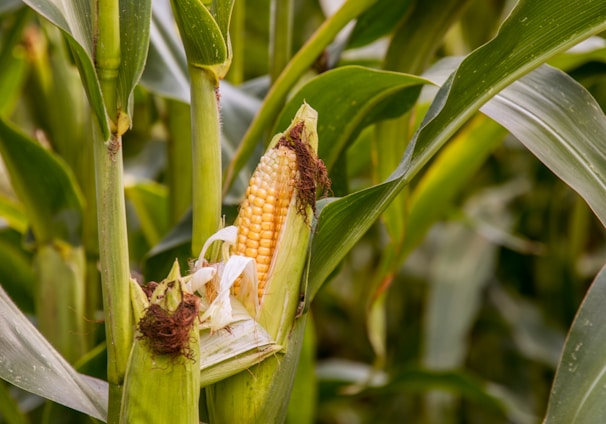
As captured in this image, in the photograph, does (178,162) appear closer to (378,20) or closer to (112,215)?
(378,20)

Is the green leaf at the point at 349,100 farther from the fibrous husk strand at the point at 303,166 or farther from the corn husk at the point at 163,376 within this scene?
the corn husk at the point at 163,376

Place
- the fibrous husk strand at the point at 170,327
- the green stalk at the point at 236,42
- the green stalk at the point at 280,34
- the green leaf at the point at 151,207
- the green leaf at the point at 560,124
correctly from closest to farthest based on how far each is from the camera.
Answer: the fibrous husk strand at the point at 170,327 < the green leaf at the point at 560,124 < the green stalk at the point at 280,34 < the green stalk at the point at 236,42 < the green leaf at the point at 151,207

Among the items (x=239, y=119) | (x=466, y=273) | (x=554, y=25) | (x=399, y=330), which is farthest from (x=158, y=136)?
(x=554, y=25)

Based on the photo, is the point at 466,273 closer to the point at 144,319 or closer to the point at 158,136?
the point at 158,136

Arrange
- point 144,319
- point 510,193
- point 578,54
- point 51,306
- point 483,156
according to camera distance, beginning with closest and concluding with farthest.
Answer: point 144,319 < point 578,54 < point 51,306 < point 483,156 < point 510,193

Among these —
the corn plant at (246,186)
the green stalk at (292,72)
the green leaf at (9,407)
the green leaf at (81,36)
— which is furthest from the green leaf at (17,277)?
the green leaf at (81,36)

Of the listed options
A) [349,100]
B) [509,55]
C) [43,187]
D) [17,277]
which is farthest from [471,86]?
[17,277]
